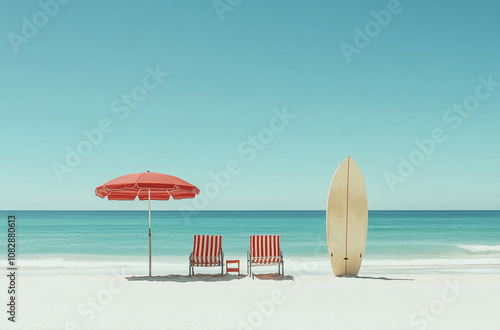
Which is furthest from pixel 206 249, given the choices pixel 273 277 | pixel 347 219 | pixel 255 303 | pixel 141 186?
pixel 347 219

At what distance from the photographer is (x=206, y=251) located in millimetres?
7887

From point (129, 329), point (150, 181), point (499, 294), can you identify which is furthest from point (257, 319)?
point (499, 294)

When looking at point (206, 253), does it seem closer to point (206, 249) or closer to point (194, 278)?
point (206, 249)

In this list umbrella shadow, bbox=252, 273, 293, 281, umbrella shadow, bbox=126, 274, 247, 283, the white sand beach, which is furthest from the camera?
umbrella shadow, bbox=252, 273, 293, 281

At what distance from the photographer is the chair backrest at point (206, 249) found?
7793 millimetres

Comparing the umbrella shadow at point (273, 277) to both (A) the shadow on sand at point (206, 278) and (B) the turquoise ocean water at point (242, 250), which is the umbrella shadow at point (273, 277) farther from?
(B) the turquoise ocean water at point (242, 250)

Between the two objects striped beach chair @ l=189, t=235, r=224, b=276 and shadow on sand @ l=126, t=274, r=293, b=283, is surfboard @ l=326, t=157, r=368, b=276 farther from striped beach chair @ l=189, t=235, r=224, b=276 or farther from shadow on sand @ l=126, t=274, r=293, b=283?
striped beach chair @ l=189, t=235, r=224, b=276

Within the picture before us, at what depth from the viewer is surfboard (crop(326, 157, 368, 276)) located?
812 cm

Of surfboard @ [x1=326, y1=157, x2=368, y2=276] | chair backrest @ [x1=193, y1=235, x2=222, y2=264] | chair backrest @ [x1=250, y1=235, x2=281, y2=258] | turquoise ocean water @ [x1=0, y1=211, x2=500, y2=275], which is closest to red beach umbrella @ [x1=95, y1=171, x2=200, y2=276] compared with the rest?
chair backrest @ [x1=193, y1=235, x2=222, y2=264]

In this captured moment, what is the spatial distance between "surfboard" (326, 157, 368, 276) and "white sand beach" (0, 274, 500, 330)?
748 mm

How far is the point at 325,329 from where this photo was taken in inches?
169

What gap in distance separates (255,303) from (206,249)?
8.37 ft

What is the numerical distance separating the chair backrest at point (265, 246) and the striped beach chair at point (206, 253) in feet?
2.04

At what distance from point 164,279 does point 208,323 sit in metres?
3.21
